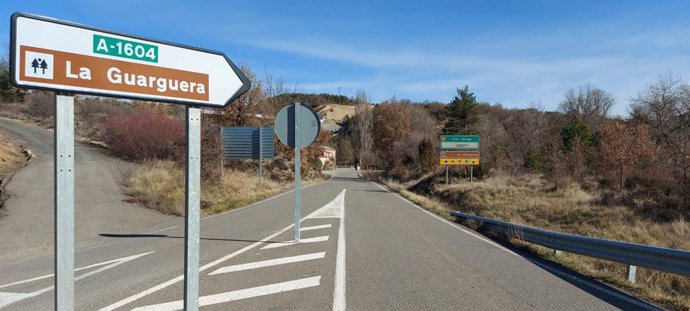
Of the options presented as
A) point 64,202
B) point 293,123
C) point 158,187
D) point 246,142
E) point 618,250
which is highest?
point 293,123

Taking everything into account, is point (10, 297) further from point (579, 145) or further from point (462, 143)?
point (579, 145)

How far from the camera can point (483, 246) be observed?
33.1 feet

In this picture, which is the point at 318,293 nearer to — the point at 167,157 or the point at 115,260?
the point at 115,260

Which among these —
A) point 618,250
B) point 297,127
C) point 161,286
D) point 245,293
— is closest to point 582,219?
point 618,250

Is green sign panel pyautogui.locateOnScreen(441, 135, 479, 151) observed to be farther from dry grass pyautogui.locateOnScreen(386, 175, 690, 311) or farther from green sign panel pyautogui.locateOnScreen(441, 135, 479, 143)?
dry grass pyautogui.locateOnScreen(386, 175, 690, 311)

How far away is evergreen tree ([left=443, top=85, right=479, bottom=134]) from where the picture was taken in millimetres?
73188

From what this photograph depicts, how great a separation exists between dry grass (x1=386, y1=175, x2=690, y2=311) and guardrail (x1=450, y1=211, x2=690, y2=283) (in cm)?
23

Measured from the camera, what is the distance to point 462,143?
39625 mm

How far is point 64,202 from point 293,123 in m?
7.20

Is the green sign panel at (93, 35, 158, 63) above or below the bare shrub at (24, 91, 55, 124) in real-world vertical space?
below

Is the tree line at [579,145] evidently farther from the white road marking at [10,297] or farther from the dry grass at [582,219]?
the white road marking at [10,297]

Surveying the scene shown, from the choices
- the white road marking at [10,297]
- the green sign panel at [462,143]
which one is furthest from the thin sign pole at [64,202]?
the green sign panel at [462,143]

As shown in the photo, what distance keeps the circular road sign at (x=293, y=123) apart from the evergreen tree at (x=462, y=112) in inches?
2558

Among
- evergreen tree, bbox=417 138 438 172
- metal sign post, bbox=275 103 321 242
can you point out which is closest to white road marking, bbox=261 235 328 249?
metal sign post, bbox=275 103 321 242
